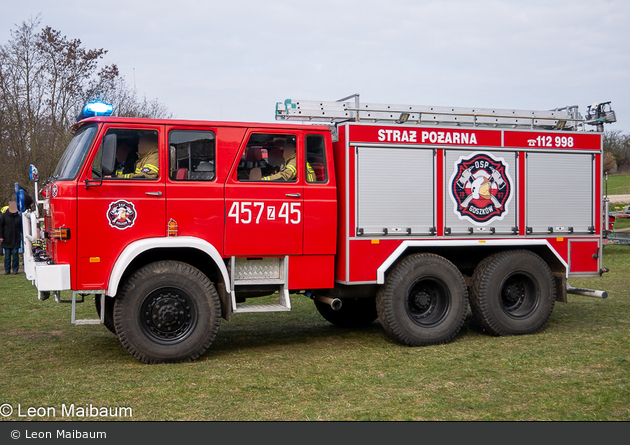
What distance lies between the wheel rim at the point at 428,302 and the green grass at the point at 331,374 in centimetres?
39

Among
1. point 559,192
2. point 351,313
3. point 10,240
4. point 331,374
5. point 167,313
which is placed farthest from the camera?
point 10,240

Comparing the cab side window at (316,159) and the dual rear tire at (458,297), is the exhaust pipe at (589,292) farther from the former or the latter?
the cab side window at (316,159)

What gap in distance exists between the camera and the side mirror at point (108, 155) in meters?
6.43

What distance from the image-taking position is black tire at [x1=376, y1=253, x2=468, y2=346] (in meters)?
7.39

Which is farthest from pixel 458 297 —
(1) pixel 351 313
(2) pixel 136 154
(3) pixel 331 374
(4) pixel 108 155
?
(4) pixel 108 155

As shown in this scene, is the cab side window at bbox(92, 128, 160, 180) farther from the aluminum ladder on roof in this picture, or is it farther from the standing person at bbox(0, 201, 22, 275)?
the standing person at bbox(0, 201, 22, 275)

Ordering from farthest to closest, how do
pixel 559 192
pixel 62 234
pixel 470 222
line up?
pixel 559 192, pixel 470 222, pixel 62 234

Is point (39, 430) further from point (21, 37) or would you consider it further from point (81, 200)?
point (21, 37)

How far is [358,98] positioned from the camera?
7621 millimetres

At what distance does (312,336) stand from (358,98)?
10.5 feet

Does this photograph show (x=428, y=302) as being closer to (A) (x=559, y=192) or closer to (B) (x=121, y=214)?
(A) (x=559, y=192)

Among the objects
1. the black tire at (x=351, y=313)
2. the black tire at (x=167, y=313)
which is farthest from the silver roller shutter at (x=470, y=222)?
the black tire at (x=167, y=313)

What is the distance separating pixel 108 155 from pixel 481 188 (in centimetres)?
453

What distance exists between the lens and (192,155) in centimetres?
682
